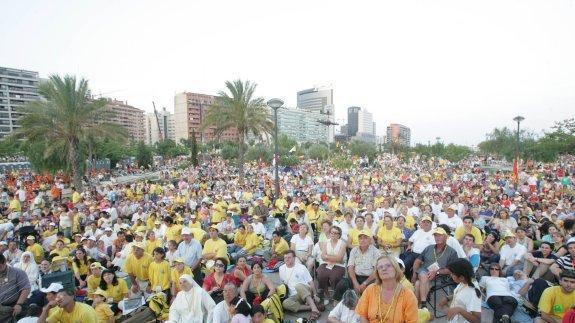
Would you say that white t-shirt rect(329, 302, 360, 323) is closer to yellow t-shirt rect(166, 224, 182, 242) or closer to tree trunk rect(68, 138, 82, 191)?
yellow t-shirt rect(166, 224, 182, 242)

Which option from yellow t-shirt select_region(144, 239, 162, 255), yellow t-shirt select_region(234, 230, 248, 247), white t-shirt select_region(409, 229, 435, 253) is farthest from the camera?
yellow t-shirt select_region(234, 230, 248, 247)

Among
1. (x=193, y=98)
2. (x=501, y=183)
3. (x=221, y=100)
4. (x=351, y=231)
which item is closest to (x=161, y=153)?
(x=221, y=100)

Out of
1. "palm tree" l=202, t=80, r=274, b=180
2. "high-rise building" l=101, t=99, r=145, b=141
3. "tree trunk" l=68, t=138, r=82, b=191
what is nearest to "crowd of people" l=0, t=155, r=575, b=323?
"tree trunk" l=68, t=138, r=82, b=191

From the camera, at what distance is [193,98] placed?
430 ft

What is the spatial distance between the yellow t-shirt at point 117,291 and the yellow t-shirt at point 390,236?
4968mm

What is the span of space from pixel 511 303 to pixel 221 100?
62.7ft

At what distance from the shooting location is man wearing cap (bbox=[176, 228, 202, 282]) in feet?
22.4

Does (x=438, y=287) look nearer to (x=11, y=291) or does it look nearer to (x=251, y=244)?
(x=251, y=244)

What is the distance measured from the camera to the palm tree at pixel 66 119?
16.7 meters

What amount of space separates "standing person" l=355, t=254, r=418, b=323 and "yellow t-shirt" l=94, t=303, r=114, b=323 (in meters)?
3.98

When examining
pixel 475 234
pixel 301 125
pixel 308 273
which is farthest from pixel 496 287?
pixel 301 125

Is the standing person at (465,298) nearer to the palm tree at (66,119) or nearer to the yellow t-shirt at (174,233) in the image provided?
the yellow t-shirt at (174,233)

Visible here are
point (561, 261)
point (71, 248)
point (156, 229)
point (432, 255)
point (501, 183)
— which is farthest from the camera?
point (501, 183)

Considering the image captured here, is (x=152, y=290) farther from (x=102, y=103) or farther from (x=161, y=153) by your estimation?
(x=161, y=153)
